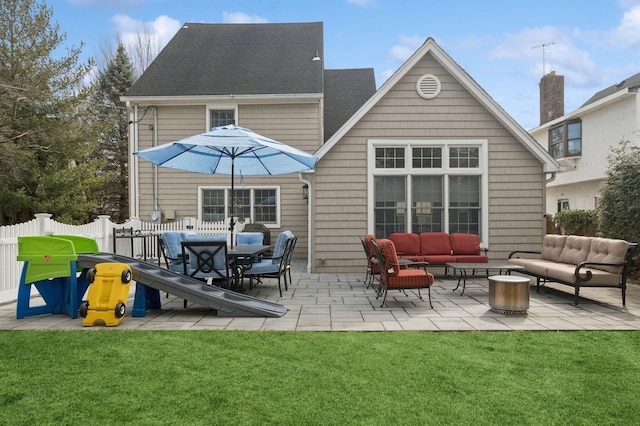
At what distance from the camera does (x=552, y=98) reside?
2278cm

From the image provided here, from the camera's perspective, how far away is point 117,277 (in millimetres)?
5570

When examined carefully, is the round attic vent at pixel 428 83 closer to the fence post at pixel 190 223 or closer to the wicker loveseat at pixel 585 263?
the wicker loveseat at pixel 585 263

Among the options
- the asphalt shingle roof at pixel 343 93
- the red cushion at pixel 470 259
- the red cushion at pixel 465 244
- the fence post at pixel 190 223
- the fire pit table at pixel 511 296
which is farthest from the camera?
the asphalt shingle roof at pixel 343 93

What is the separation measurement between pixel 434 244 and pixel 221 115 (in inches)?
337

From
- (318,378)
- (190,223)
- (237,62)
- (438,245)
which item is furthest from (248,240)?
(237,62)

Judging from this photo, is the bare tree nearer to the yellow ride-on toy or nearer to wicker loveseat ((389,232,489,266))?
wicker loveseat ((389,232,489,266))

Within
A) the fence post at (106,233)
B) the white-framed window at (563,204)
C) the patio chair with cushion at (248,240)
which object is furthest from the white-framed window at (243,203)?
the white-framed window at (563,204)

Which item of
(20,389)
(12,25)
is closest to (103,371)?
(20,389)

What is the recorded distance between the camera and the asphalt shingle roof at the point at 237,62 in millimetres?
14203

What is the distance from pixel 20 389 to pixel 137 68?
26668mm

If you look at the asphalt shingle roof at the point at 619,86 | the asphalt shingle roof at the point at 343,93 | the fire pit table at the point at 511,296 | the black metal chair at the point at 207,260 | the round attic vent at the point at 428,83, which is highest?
the asphalt shingle roof at the point at 619,86

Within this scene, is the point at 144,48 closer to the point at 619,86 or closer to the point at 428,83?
the point at 428,83

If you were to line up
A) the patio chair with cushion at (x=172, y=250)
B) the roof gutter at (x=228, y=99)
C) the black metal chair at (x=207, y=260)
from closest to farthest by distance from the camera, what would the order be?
1. the black metal chair at (x=207, y=260)
2. the patio chair with cushion at (x=172, y=250)
3. the roof gutter at (x=228, y=99)

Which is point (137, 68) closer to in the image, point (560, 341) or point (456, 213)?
point (456, 213)
